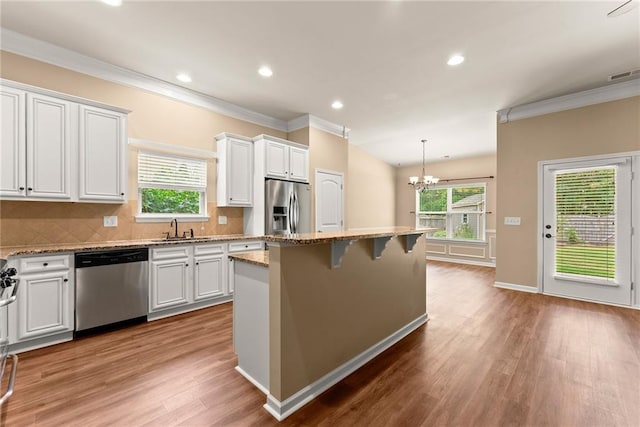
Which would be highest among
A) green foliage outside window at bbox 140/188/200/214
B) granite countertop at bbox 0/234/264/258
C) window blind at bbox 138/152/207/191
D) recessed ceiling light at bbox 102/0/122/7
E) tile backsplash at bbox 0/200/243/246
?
recessed ceiling light at bbox 102/0/122/7

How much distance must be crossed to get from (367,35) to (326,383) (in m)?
3.14

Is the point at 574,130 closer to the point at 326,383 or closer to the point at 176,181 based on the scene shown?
the point at 326,383

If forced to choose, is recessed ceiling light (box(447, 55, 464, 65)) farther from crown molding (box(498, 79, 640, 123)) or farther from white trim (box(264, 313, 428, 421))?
white trim (box(264, 313, 428, 421))

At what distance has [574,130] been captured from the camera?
4.15 m

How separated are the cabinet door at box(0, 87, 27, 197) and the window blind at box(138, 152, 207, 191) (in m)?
1.10

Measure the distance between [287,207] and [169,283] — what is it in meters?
2.05

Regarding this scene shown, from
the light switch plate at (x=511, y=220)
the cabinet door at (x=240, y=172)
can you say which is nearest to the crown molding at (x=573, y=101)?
the light switch plate at (x=511, y=220)

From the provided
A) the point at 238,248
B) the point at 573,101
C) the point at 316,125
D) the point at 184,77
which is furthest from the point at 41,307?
the point at 573,101

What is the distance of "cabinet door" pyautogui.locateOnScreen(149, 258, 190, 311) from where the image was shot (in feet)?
10.7

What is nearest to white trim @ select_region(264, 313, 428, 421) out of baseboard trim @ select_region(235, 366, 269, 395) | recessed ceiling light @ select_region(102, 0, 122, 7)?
baseboard trim @ select_region(235, 366, 269, 395)

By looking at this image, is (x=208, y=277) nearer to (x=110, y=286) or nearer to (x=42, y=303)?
(x=110, y=286)

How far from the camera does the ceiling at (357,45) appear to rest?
2436mm

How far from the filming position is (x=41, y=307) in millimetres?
2553

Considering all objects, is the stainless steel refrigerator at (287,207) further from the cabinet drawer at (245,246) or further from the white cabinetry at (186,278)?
the white cabinetry at (186,278)
